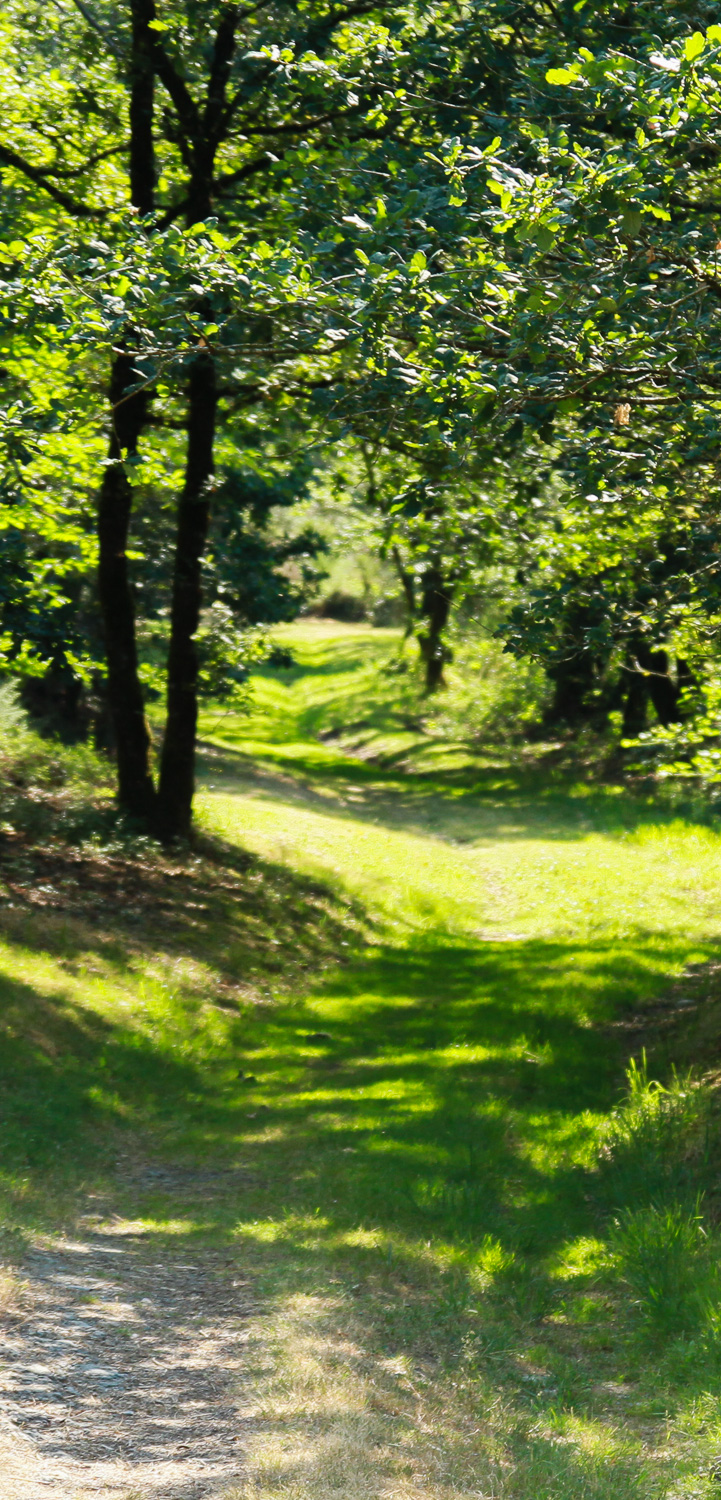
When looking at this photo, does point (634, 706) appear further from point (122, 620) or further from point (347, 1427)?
point (347, 1427)

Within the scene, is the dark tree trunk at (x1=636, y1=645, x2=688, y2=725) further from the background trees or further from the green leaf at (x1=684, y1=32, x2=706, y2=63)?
the green leaf at (x1=684, y1=32, x2=706, y2=63)

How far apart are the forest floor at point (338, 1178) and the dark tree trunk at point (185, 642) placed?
31.1 inches

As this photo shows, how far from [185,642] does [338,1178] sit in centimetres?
819

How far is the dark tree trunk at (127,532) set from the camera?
40.7 ft

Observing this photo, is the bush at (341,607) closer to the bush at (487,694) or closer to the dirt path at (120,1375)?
the bush at (487,694)

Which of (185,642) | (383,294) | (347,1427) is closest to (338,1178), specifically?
(347,1427)

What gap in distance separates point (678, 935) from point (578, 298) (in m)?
9.72

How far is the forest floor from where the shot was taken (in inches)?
191

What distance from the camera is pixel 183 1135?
30.3 ft

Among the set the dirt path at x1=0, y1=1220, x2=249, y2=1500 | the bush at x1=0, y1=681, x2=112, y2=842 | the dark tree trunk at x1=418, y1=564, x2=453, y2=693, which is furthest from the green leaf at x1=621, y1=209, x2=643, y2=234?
the dark tree trunk at x1=418, y1=564, x2=453, y2=693

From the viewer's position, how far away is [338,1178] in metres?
8.05

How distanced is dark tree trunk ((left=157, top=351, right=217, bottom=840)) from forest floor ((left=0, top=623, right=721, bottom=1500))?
789mm

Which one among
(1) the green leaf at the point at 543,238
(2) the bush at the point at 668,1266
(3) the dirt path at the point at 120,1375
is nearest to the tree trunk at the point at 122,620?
(1) the green leaf at the point at 543,238

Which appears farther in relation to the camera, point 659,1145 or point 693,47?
point 659,1145
